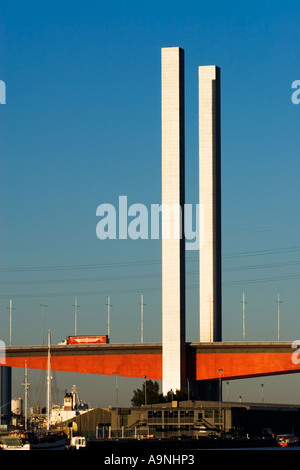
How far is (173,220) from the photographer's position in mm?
191750

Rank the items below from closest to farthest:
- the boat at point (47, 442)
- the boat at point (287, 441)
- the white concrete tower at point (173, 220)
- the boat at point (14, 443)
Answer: the boat at point (14, 443) < the boat at point (47, 442) < the boat at point (287, 441) < the white concrete tower at point (173, 220)

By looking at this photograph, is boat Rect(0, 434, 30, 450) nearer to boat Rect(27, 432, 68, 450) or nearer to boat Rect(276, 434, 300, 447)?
boat Rect(27, 432, 68, 450)

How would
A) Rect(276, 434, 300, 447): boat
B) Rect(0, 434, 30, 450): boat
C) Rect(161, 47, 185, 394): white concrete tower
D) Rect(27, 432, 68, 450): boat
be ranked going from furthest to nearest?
Rect(161, 47, 185, 394): white concrete tower, Rect(276, 434, 300, 447): boat, Rect(27, 432, 68, 450): boat, Rect(0, 434, 30, 450): boat

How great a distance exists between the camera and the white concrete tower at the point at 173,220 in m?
191

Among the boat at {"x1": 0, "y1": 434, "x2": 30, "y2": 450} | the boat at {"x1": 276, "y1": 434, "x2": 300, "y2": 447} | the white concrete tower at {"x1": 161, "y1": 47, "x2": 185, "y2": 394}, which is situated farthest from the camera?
the white concrete tower at {"x1": 161, "y1": 47, "x2": 185, "y2": 394}

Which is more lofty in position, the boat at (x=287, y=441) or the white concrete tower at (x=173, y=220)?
the white concrete tower at (x=173, y=220)

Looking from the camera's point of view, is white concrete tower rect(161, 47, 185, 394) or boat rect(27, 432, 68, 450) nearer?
Result: boat rect(27, 432, 68, 450)

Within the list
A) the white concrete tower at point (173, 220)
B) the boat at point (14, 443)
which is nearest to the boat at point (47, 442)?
the boat at point (14, 443)

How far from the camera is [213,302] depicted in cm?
19688

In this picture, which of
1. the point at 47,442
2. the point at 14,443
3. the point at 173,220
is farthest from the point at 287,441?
the point at 14,443

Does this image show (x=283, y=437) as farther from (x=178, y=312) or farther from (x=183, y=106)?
(x=183, y=106)

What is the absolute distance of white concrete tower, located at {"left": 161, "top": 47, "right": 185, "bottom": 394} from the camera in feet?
628

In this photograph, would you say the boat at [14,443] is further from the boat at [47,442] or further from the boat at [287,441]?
the boat at [287,441]

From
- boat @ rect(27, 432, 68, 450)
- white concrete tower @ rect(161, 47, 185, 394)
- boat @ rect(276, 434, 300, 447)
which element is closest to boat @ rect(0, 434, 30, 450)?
boat @ rect(27, 432, 68, 450)
